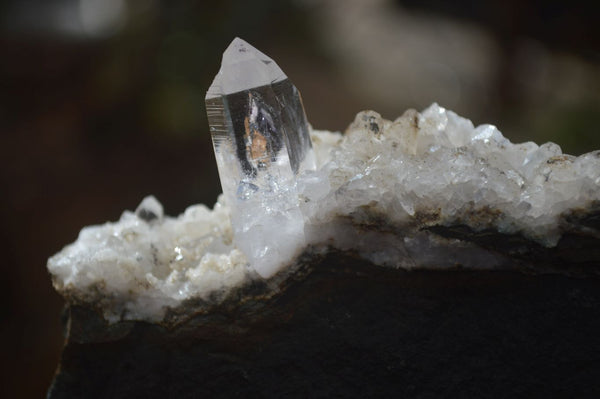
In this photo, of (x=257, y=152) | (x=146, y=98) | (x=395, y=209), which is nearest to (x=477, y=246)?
(x=395, y=209)

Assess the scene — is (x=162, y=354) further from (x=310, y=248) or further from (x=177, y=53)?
(x=177, y=53)

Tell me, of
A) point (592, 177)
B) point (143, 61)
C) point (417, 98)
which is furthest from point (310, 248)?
point (417, 98)

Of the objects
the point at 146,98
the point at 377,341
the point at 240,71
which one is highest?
the point at 240,71

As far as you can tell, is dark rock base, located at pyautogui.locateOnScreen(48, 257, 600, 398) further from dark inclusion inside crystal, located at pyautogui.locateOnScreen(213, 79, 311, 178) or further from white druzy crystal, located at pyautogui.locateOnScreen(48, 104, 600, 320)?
dark inclusion inside crystal, located at pyautogui.locateOnScreen(213, 79, 311, 178)

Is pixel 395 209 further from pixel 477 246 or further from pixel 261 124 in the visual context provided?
pixel 261 124

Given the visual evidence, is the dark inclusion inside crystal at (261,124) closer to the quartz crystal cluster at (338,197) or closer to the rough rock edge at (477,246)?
the quartz crystal cluster at (338,197)

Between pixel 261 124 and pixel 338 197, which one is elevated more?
pixel 261 124

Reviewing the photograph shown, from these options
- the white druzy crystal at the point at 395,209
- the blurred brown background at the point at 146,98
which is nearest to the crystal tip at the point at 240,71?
the white druzy crystal at the point at 395,209

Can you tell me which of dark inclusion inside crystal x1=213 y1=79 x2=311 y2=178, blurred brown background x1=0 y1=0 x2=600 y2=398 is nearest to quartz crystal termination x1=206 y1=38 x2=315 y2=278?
dark inclusion inside crystal x1=213 y1=79 x2=311 y2=178
